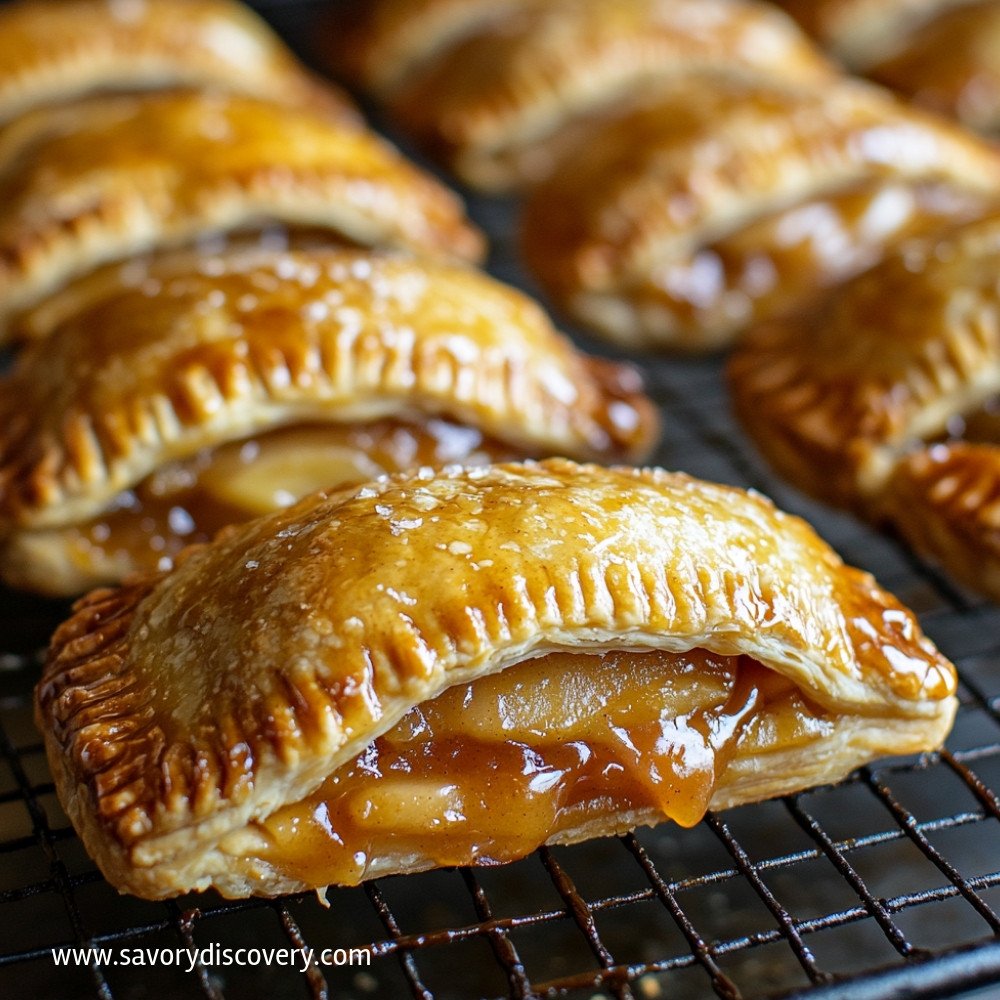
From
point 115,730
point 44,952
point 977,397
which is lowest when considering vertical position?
point 44,952

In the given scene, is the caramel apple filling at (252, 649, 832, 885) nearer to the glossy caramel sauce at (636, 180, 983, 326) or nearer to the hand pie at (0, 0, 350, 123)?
the glossy caramel sauce at (636, 180, 983, 326)

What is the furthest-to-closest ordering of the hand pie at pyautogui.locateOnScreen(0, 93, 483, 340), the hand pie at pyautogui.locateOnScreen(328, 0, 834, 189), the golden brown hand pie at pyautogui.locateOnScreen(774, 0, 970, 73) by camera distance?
1. the golden brown hand pie at pyautogui.locateOnScreen(774, 0, 970, 73)
2. the hand pie at pyautogui.locateOnScreen(328, 0, 834, 189)
3. the hand pie at pyautogui.locateOnScreen(0, 93, 483, 340)

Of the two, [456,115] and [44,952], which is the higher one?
[456,115]

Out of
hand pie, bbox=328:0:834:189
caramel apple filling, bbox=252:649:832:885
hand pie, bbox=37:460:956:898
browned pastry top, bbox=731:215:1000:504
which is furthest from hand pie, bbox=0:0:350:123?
caramel apple filling, bbox=252:649:832:885

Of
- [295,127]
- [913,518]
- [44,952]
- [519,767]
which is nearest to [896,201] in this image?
[913,518]

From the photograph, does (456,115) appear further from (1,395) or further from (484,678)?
(484,678)

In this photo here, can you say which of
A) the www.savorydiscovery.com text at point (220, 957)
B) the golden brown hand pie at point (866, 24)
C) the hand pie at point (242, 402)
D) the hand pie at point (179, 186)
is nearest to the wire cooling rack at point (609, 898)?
the www.savorydiscovery.com text at point (220, 957)
